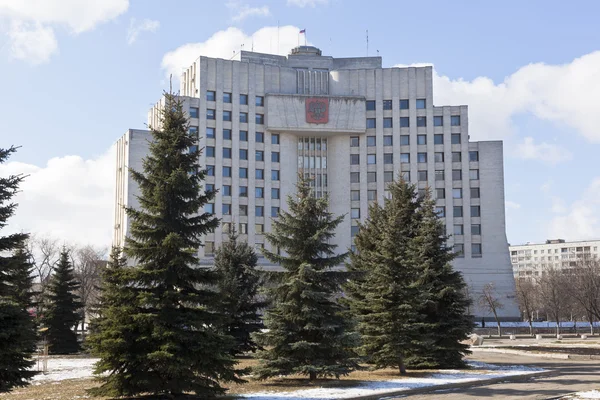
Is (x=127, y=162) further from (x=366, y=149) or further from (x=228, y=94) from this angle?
(x=366, y=149)

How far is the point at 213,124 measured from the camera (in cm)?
9062

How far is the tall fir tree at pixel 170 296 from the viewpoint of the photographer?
61.4 ft

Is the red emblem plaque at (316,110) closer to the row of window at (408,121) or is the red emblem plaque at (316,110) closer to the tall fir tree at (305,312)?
the row of window at (408,121)

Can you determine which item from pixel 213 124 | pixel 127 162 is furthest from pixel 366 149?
pixel 127 162

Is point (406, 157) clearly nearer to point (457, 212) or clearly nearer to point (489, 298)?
point (457, 212)

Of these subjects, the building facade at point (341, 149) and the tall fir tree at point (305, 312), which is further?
the building facade at point (341, 149)

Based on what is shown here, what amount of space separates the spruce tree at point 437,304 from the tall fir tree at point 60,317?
78.5 ft

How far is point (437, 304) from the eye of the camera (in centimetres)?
3269

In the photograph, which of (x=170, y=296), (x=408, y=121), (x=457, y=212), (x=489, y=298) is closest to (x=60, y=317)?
(x=170, y=296)

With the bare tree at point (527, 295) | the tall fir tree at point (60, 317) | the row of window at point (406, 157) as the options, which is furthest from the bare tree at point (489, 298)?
the tall fir tree at point (60, 317)

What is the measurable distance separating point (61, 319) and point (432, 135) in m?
62.3

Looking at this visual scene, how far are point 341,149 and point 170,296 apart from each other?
7658cm

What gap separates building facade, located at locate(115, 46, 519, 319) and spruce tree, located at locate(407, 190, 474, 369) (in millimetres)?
57135

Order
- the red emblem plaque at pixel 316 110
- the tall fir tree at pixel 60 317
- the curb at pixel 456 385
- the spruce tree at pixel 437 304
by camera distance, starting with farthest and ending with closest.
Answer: the red emblem plaque at pixel 316 110 < the tall fir tree at pixel 60 317 < the spruce tree at pixel 437 304 < the curb at pixel 456 385
